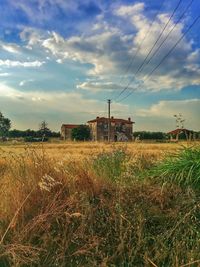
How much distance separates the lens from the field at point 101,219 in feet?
16.6

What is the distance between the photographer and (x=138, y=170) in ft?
27.3

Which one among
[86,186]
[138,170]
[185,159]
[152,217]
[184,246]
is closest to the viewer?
[184,246]

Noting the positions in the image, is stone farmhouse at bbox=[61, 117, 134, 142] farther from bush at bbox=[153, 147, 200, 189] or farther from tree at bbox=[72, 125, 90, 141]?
bush at bbox=[153, 147, 200, 189]

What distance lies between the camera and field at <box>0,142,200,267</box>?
5062 mm

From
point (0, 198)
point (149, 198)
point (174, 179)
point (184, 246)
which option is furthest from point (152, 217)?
point (0, 198)

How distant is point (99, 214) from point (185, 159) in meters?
2.09

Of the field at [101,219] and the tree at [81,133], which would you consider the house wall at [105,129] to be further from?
the field at [101,219]

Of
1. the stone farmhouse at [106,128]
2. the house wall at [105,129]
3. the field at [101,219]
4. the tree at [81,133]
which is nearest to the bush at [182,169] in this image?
the field at [101,219]

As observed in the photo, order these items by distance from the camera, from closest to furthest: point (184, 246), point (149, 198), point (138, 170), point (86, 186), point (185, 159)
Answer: point (184, 246) < point (149, 198) < point (86, 186) < point (185, 159) < point (138, 170)

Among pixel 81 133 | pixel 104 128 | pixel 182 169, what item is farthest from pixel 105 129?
pixel 182 169

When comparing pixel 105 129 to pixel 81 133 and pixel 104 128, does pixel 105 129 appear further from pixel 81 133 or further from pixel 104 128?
pixel 81 133

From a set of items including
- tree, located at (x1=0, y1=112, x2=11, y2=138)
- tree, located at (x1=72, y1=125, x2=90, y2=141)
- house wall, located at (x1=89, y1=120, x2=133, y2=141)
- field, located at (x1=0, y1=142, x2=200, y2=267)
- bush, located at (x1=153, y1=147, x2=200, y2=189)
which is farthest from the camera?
tree, located at (x1=0, y1=112, x2=11, y2=138)

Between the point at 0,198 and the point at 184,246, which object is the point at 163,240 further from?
the point at 0,198

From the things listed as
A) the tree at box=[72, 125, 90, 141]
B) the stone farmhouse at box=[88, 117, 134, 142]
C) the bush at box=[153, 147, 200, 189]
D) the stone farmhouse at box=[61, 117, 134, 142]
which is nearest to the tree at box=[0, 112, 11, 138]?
the stone farmhouse at box=[61, 117, 134, 142]
